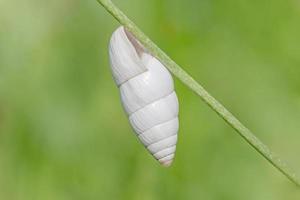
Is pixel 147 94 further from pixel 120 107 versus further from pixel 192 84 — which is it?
pixel 120 107

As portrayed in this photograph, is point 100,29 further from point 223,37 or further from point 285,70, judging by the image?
point 285,70

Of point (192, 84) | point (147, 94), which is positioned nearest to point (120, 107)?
point (147, 94)

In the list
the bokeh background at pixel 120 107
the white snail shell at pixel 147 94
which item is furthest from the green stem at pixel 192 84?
the bokeh background at pixel 120 107

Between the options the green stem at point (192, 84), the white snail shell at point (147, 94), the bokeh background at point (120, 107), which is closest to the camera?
the green stem at point (192, 84)

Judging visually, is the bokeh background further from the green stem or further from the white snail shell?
the green stem

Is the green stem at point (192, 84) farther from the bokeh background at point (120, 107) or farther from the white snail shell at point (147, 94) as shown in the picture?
the bokeh background at point (120, 107)

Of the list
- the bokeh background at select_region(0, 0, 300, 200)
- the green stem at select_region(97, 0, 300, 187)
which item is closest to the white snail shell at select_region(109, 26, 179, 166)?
the green stem at select_region(97, 0, 300, 187)

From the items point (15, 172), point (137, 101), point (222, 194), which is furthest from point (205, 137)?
point (137, 101)
